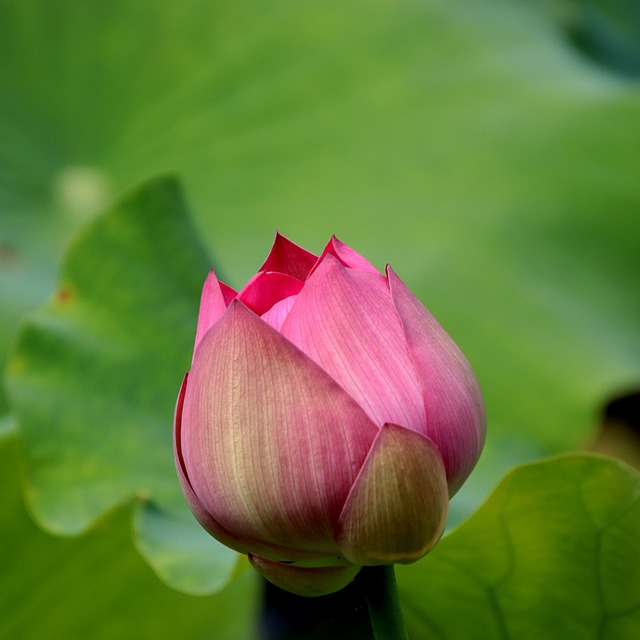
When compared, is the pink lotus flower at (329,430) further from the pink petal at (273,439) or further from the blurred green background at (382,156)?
the blurred green background at (382,156)

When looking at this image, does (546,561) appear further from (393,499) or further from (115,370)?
(115,370)

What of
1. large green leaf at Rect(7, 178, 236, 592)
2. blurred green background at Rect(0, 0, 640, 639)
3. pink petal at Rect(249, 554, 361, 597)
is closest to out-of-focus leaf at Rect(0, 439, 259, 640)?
large green leaf at Rect(7, 178, 236, 592)

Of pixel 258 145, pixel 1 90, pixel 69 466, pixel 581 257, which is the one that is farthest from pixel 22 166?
pixel 581 257

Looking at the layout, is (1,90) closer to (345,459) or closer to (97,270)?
(97,270)

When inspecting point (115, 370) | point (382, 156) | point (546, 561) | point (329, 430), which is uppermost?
point (382, 156)

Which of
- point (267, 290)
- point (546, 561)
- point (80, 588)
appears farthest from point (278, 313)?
point (80, 588)

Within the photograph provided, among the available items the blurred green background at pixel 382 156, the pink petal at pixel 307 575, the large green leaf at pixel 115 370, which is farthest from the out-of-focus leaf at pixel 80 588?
the pink petal at pixel 307 575
